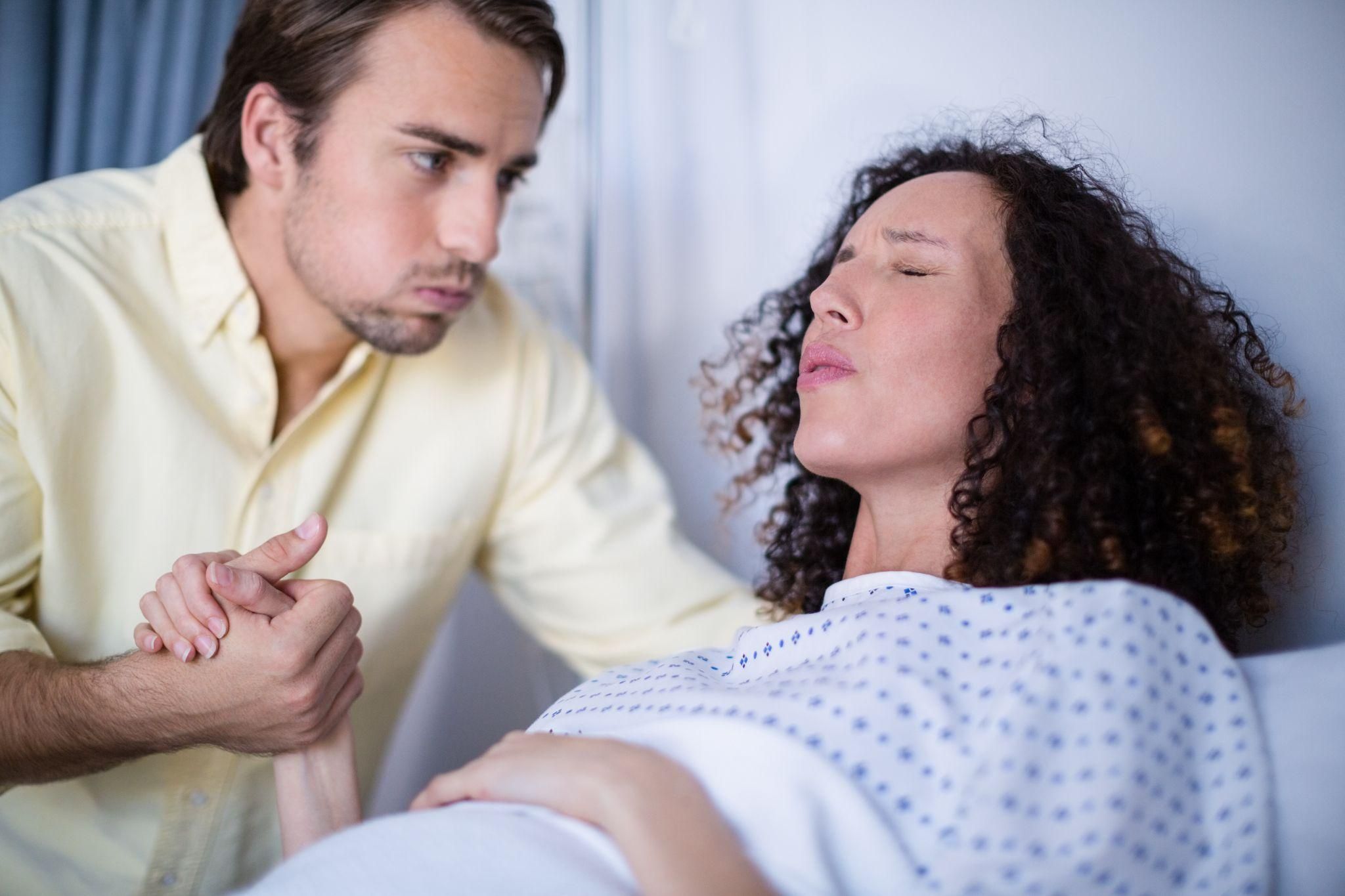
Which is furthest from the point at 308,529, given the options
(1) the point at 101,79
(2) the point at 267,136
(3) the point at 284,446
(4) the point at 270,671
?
(1) the point at 101,79

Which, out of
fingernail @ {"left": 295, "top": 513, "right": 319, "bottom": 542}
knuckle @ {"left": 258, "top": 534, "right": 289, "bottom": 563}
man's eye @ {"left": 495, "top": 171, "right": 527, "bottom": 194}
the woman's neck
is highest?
man's eye @ {"left": 495, "top": 171, "right": 527, "bottom": 194}

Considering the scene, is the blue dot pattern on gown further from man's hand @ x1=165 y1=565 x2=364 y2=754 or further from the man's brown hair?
the man's brown hair

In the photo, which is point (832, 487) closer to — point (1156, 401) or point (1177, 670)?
point (1156, 401)

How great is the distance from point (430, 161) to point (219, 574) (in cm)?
65

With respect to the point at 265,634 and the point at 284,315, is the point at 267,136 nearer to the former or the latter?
the point at 284,315

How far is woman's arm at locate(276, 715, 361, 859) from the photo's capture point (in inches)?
40.4

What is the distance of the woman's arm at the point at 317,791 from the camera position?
3.37ft

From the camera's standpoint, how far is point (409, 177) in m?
1.35

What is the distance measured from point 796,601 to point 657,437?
64 centimetres

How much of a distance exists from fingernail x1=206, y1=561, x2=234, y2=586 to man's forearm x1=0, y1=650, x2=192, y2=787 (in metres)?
0.14

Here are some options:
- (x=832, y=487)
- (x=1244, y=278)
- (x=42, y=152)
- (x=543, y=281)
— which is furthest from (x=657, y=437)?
(x=42, y=152)

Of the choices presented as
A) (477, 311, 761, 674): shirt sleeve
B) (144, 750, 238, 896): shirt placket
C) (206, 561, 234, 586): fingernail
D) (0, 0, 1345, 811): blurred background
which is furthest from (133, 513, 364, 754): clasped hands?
(0, 0, 1345, 811): blurred background

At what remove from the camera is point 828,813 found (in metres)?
0.70

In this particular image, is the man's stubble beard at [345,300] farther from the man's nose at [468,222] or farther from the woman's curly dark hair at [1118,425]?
the woman's curly dark hair at [1118,425]
